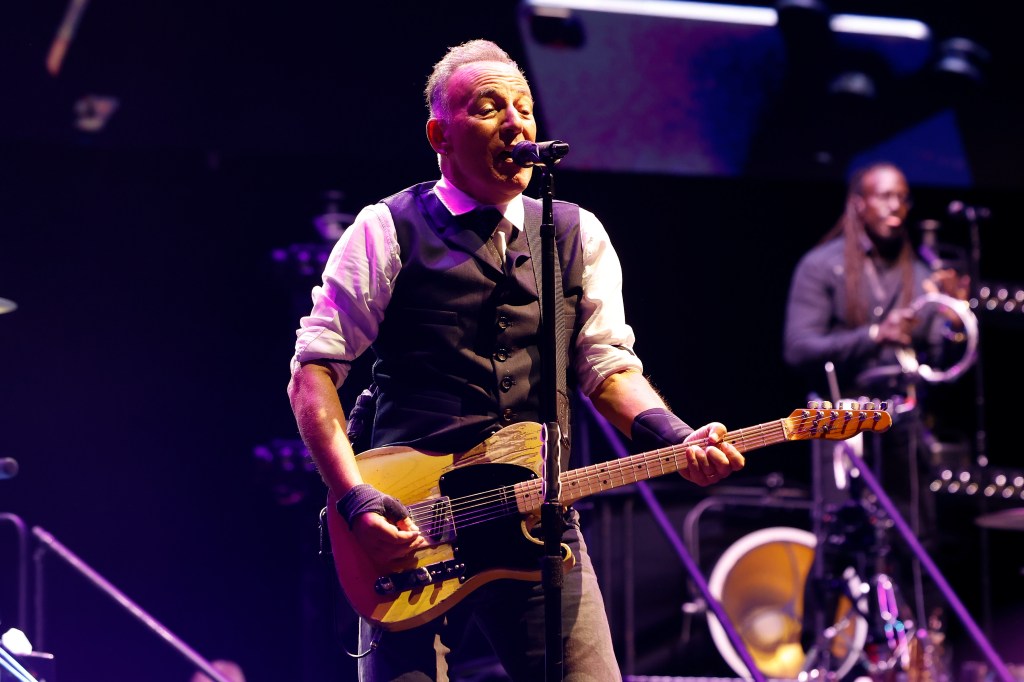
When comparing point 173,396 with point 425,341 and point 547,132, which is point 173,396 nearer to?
point 547,132

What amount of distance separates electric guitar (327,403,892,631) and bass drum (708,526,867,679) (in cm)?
→ 410

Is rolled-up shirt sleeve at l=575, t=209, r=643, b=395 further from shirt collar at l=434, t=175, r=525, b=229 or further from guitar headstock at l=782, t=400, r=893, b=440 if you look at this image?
guitar headstock at l=782, t=400, r=893, b=440

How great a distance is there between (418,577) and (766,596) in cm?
454

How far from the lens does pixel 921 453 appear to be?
6.14 metres

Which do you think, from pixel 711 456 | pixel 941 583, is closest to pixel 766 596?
pixel 941 583

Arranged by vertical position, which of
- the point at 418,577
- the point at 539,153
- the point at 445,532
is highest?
the point at 539,153

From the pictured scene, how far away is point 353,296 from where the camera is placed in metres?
3.00

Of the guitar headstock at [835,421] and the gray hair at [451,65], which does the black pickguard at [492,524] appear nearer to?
the guitar headstock at [835,421]

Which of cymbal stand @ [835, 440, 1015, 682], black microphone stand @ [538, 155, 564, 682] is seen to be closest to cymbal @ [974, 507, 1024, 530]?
cymbal stand @ [835, 440, 1015, 682]

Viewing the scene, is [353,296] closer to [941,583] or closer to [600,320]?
[600,320]

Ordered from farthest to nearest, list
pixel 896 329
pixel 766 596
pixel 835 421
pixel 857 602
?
pixel 766 596 → pixel 896 329 → pixel 857 602 → pixel 835 421

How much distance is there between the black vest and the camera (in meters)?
3.01

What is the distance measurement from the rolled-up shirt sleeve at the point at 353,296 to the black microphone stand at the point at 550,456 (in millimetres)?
473

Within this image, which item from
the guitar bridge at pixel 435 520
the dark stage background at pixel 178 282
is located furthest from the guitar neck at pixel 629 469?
the dark stage background at pixel 178 282
